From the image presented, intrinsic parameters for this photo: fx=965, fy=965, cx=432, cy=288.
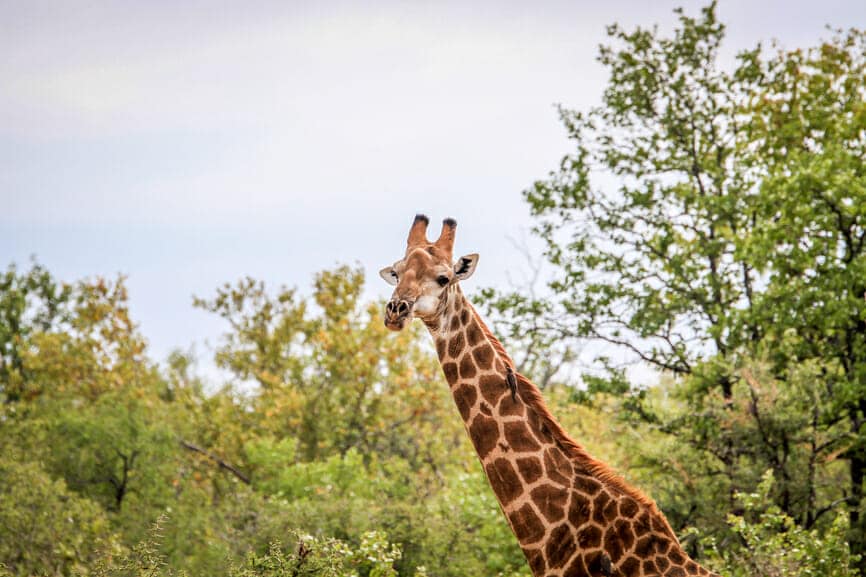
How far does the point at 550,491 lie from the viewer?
6.84 meters

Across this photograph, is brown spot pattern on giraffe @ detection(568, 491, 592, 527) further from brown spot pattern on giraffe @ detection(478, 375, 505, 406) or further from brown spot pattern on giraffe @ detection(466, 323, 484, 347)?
brown spot pattern on giraffe @ detection(466, 323, 484, 347)

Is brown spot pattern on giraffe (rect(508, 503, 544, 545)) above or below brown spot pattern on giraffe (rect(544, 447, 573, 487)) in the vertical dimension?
below

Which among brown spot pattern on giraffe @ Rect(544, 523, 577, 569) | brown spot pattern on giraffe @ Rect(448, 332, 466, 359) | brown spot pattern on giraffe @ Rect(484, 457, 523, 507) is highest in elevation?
brown spot pattern on giraffe @ Rect(448, 332, 466, 359)

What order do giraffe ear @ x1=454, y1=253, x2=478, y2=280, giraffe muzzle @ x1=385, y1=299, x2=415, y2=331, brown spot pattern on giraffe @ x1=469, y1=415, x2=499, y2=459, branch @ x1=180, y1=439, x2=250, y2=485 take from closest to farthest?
1. giraffe muzzle @ x1=385, y1=299, x2=415, y2=331
2. brown spot pattern on giraffe @ x1=469, y1=415, x2=499, y2=459
3. giraffe ear @ x1=454, y1=253, x2=478, y2=280
4. branch @ x1=180, y1=439, x2=250, y2=485

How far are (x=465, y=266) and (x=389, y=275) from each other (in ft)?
1.96

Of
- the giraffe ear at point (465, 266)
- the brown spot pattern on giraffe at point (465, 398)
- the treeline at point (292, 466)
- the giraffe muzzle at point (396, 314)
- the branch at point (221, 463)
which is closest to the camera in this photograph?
the giraffe muzzle at point (396, 314)

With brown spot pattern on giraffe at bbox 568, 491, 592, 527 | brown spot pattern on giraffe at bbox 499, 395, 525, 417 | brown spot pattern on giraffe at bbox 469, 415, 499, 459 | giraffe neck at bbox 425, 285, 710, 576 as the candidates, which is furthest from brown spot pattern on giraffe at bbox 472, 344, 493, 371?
brown spot pattern on giraffe at bbox 568, 491, 592, 527

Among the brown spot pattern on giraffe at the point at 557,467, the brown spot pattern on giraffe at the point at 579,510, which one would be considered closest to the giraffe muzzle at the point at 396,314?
the brown spot pattern on giraffe at the point at 557,467

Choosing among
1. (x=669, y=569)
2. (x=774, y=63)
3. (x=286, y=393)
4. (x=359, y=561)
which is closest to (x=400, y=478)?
(x=286, y=393)

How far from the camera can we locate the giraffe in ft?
22.2

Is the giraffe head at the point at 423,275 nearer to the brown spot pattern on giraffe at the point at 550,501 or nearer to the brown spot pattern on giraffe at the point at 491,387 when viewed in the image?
the brown spot pattern on giraffe at the point at 491,387

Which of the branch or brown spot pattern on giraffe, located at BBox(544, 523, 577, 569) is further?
the branch

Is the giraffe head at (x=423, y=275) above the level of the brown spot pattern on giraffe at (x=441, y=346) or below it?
above

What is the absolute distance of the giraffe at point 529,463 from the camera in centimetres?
677
